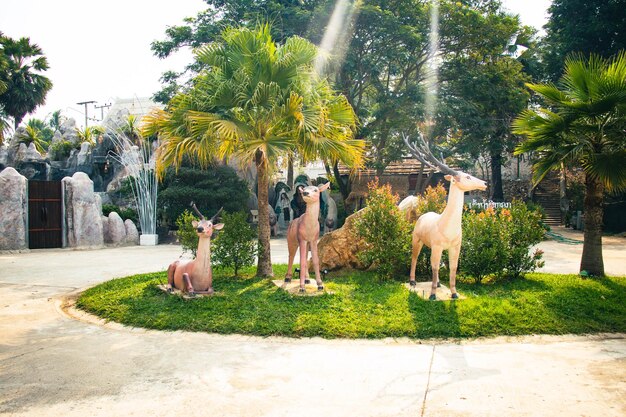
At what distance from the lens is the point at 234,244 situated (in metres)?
9.83

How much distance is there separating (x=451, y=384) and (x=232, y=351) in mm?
2503

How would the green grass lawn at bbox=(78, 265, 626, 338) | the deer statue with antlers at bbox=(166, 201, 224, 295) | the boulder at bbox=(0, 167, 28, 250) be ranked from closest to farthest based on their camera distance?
the green grass lawn at bbox=(78, 265, 626, 338) → the deer statue with antlers at bbox=(166, 201, 224, 295) → the boulder at bbox=(0, 167, 28, 250)

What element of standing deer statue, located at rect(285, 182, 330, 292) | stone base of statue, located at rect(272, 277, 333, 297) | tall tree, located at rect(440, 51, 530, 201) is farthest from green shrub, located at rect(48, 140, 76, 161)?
standing deer statue, located at rect(285, 182, 330, 292)

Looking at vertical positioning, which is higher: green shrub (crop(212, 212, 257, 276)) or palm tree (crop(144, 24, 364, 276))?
palm tree (crop(144, 24, 364, 276))

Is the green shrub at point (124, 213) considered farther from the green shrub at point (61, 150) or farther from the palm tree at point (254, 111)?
the palm tree at point (254, 111)

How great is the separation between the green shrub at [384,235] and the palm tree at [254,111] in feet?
3.17

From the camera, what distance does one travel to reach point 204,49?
31.4 ft

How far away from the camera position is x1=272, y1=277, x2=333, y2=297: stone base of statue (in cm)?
814

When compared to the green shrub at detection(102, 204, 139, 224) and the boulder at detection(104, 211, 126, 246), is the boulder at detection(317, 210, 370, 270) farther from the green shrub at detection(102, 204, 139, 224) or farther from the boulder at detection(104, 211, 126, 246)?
the green shrub at detection(102, 204, 139, 224)

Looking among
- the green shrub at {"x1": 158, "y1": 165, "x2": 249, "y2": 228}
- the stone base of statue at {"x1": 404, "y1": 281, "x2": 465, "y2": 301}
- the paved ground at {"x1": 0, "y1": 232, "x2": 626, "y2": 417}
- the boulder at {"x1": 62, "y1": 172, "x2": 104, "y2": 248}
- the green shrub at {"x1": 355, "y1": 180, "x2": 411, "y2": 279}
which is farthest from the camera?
the green shrub at {"x1": 158, "y1": 165, "x2": 249, "y2": 228}

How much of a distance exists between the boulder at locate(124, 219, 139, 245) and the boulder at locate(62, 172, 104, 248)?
5.72 feet

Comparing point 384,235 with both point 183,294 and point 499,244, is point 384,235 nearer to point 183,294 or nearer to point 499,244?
point 499,244

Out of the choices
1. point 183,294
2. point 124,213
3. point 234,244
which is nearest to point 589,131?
point 234,244

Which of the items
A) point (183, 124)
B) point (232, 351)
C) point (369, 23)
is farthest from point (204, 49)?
point (369, 23)
